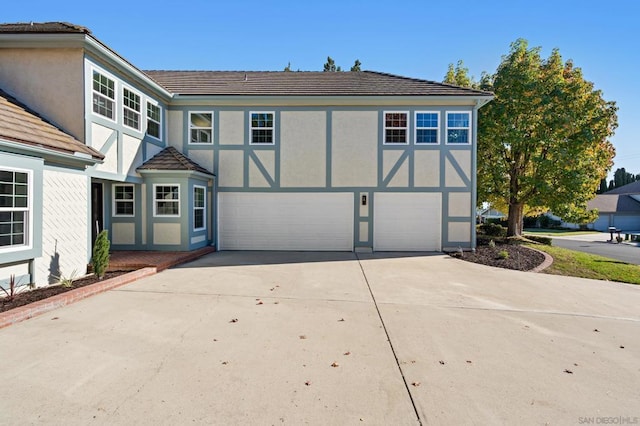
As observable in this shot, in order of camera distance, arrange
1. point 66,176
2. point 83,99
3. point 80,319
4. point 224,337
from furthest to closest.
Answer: point 83,99
point 66,176
point 80,319
point 224,337

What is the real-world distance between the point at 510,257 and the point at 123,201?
13.5 meters

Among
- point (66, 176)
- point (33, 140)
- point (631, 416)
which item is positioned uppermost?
point (33, 140)

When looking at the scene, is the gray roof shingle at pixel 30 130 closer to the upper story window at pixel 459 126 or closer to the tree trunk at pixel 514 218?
the upper story window at pixel 459 126

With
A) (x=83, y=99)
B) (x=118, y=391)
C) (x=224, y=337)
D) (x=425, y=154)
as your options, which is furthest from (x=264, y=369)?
(x=425, y=154)

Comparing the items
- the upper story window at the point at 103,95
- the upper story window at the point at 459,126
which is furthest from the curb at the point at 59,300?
the upper story window at the point at 459,126

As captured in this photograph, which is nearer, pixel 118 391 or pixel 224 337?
pixel 118 391

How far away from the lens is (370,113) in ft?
39.8

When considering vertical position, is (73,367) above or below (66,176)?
below

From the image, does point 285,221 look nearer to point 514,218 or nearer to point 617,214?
point 514,218

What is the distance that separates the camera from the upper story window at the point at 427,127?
12.1 metres

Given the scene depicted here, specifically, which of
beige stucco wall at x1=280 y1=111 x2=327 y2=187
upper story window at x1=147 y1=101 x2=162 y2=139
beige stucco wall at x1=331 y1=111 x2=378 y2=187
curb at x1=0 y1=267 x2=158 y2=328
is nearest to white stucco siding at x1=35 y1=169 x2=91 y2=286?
curb at x1=0 y1=267 x2=158 y2=328

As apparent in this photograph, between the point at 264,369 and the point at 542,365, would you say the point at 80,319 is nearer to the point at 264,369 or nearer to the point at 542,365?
the point at 264,369

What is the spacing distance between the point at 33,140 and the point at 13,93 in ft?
11.1

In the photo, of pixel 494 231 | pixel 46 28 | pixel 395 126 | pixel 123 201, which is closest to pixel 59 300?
pixel 123 201
